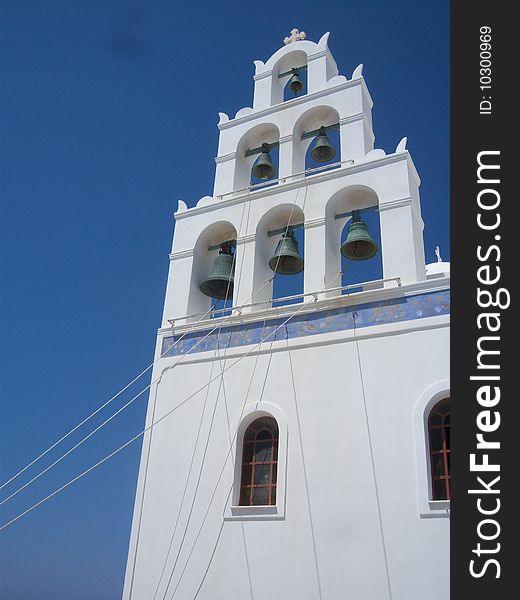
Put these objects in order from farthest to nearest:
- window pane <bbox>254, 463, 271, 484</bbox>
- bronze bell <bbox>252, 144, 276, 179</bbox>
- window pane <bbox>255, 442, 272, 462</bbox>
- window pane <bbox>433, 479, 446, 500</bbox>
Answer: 1. bronze bell <bbox>252, 144, 276, 179</bbox>
2. window pane <bbox>255, 442, 272, 462</bbox>
3. window pane <bbox>254, 463, 271, 484</bbox>
4. window pane <bbox>433, 479, 446, 500</bbox>

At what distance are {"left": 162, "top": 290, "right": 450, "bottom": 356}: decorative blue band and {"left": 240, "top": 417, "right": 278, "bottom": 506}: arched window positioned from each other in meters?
1.01

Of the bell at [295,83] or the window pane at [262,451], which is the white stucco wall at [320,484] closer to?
the window pane at [262,451]

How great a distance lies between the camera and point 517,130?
4.40 metres

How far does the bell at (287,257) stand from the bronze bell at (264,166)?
152cm

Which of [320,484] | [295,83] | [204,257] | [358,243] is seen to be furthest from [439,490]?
[295,83]

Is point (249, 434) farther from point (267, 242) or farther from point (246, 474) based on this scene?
point (267, 242)

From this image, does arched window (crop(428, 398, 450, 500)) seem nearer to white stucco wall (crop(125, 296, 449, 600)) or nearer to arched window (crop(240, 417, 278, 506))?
white stucco wall (crop(125, 296, 449, 600))

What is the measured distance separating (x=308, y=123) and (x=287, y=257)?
2446mm

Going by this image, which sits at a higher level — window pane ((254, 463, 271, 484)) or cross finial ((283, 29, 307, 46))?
cross finial ((283, 29, 307, 46))

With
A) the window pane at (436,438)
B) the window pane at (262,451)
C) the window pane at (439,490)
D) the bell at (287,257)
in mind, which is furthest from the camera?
the bell at (287,257)

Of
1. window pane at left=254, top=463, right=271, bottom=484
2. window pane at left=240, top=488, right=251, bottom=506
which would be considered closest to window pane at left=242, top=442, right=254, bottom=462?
window pane at left=254, top=463, right=271, bottom=484

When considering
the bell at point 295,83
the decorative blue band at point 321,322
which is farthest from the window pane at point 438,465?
the bell at point 295,83

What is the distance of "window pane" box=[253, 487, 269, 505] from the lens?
609cm

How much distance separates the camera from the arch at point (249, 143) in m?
8.89
